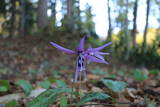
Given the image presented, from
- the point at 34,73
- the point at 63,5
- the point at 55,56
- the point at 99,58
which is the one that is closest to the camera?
the point at 99,58

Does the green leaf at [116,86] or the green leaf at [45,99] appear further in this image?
the green leaf at [116,86]

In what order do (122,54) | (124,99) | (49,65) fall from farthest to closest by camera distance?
(122,54), (49,65), (124,99)

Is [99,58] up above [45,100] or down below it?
above

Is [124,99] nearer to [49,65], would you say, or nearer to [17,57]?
[49,65]

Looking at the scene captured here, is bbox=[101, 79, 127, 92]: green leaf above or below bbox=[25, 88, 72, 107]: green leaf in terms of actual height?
below

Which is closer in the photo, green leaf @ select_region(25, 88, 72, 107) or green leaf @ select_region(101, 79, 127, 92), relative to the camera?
green leaf @ select_region(25, 88, 72, 107)

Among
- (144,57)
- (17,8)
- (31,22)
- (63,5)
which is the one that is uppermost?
(17,8)

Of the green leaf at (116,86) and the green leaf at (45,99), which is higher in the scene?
the green leaf at (45,99)

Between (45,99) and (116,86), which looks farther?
(116,86)

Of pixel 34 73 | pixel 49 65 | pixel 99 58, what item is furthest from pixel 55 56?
pixel 99 58

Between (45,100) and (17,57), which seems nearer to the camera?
(45,100)
